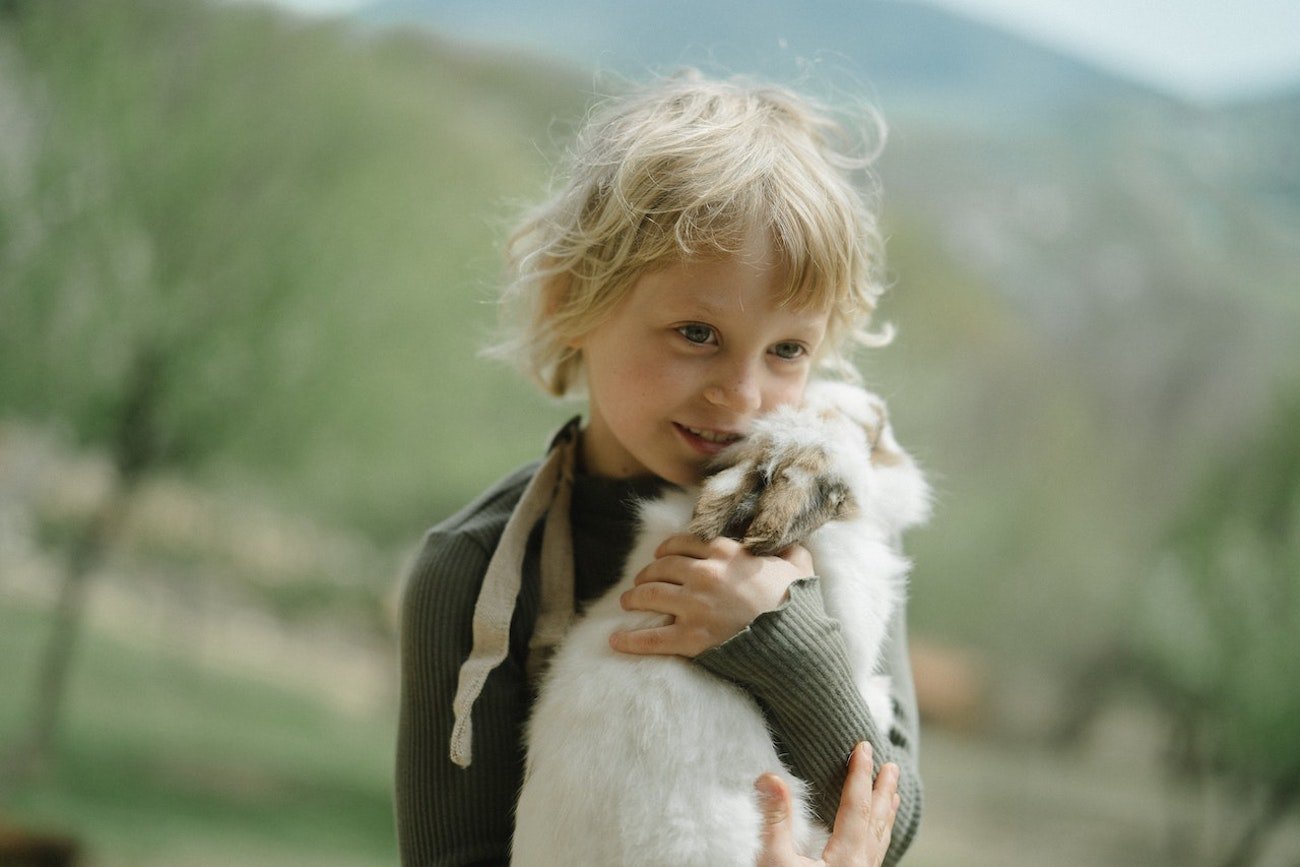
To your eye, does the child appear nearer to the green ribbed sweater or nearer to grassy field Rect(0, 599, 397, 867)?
the green ribbed sweater

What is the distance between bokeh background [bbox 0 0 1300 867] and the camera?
237cm

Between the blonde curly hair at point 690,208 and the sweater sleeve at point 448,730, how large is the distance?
23 centimetres

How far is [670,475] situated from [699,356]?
0.35 ft

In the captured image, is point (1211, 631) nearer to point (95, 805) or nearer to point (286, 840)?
point (286, 840)

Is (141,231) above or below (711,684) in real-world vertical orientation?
above

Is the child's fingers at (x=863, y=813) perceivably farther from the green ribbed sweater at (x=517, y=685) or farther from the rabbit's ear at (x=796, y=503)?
the rabbit's ear at (x=796, y=503)

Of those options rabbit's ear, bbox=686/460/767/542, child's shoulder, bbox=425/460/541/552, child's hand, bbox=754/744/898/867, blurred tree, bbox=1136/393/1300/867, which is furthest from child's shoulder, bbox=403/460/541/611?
blurred tree, bbox=1136/393/1300/867

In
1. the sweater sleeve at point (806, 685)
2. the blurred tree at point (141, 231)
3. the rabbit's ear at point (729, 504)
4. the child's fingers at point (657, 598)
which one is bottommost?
the sweater sleeve at point (806, 685)

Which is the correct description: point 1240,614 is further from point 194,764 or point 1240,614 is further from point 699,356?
point 194,764

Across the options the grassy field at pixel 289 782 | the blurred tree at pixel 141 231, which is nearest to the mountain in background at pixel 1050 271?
the grassy field at pixel 289 782

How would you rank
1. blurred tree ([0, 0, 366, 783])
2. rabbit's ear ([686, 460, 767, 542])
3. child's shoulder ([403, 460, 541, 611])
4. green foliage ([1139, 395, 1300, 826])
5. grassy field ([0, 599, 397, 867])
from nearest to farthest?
rabbit's ear ([686, 460, 767, 542])
child's shoulder ([403, 460, 541, 611])
green foliage ([1139, 395, 1300, 826])
blurred tree ([0, 0, 366, 783])
grassy field ([0, 599, 397, 867])

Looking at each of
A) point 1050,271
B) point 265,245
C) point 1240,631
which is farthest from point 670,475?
point 265,245

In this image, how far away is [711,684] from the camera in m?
0.77

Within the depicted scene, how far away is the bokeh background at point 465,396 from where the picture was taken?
7.76 feet
